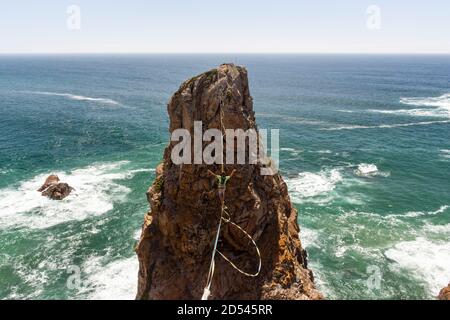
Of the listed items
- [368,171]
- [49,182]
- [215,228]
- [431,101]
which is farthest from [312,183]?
[431,101]

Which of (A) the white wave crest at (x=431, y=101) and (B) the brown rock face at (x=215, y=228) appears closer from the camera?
(B) the brown rock face at (x=215, y=228)

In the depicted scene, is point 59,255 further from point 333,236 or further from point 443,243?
point 443,243

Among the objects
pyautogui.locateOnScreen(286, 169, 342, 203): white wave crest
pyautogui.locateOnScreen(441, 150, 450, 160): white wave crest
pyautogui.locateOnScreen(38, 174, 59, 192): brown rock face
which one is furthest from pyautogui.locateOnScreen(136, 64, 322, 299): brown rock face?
pyautogui.locateOnScreen(441, 150, 450, 160): white wave crest

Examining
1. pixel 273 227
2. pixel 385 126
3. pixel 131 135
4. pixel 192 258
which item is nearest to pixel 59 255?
pixel 192 258

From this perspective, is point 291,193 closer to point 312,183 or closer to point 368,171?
point 312,183

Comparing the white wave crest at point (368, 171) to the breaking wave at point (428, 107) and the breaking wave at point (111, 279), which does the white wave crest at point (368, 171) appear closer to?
the breaking wave at point (111, 279)

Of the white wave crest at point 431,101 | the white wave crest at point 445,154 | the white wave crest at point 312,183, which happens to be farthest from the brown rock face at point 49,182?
the white wave crest at point 431,101
